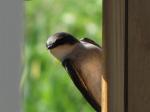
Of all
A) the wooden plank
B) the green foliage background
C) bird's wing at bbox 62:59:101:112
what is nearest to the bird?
bird's wing at bbox 62:59:101:112

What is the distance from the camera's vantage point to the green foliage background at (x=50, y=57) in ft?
6.04

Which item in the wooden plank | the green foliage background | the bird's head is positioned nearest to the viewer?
the wooden plank

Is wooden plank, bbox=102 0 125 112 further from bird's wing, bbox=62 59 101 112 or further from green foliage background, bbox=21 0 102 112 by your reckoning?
green foliage background, bbox=21 0 102 112

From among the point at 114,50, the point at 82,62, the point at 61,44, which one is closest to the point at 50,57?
the point at 61,44

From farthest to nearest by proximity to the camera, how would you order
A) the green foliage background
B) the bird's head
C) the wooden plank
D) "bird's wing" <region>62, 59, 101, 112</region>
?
the green foliage background → the bird's head → "bird's wing" <region>62, 59, 101, 112</region> → the wooden plank

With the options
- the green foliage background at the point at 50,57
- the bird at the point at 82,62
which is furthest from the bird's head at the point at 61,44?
the green foliage background at the point at 50,57

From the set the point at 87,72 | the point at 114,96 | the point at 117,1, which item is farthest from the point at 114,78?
the point at 87,72

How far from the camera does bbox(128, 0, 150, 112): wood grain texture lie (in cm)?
115

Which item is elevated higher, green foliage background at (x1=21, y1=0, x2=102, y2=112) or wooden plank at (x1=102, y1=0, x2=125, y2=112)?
wooden plank at (x1=102, y1=0, x2=125, y2=112)

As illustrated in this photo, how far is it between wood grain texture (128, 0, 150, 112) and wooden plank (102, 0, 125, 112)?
0.07ft

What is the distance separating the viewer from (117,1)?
3.72 feet

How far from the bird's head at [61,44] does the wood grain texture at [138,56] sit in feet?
1.23

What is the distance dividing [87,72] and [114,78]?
11.1 inches

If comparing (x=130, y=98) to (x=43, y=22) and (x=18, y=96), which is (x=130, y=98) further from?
(x=43, y=22)
